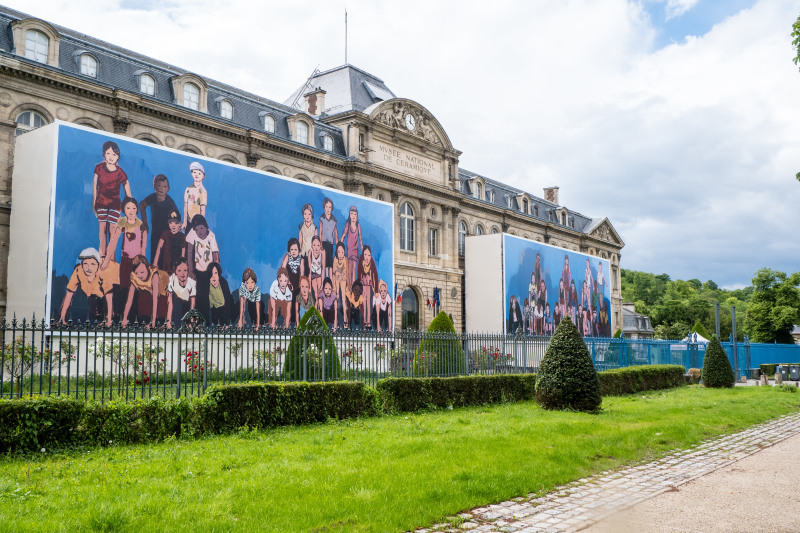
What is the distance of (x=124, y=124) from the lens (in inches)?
1045

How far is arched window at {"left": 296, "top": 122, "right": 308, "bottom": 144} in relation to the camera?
34.3m

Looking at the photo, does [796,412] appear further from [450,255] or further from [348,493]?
[450,255]

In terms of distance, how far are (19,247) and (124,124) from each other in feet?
24.7

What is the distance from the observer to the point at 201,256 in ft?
75.6

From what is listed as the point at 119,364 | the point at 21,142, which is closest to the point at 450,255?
the point at 21,142

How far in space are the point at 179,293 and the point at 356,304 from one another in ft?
30.1

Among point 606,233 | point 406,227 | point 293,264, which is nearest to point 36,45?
point 293,264

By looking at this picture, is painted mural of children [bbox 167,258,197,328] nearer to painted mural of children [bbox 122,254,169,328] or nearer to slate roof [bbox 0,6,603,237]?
painted mural of children [bbox 122,254,169,328]

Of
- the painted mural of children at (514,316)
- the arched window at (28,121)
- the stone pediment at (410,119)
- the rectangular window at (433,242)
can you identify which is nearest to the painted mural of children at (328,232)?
the stone pediment at (410,119)

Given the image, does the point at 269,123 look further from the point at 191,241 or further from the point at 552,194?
the point at 552,194

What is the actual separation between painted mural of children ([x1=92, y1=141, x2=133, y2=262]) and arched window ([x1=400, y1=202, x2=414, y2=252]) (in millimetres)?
20160

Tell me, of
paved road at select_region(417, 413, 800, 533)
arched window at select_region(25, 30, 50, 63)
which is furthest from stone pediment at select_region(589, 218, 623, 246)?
paved road at select_region(417, 413, 800, 533)

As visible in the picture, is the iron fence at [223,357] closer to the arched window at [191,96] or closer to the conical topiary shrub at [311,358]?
the conical topiary shrub at [311,358]

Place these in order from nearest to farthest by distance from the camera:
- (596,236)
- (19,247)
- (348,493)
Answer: (348,493) < (19,247) < (596,236)
